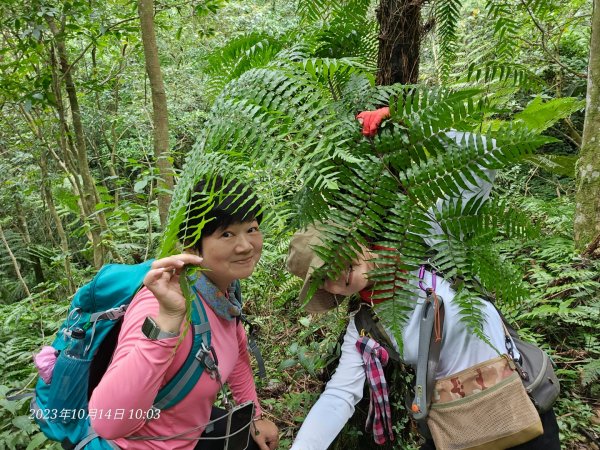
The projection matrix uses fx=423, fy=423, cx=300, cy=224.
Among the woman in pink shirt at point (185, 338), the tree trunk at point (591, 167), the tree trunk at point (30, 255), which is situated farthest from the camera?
the tree trunk at point (30, 255)

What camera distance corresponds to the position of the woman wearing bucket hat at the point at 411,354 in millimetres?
1375

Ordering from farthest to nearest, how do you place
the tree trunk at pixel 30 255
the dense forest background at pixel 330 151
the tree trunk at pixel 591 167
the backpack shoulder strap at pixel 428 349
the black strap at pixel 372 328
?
the tree trunk at pixel 30 255
the tree trunk at pixel 591 167
the black strap at pixel 372 328
the backpack shoulder strap at pixel 428 349
the dense forest background at pixel 330 151

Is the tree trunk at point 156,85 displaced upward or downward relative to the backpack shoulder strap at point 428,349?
upward

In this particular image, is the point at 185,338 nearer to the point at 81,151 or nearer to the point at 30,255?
the point at 81,151

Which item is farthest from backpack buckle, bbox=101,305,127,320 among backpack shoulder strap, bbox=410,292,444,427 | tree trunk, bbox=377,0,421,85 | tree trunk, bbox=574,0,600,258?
tree trunk, bbox=574,0,600,258

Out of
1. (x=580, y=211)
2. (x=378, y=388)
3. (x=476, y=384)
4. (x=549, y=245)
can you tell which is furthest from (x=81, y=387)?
(x=580, y=211)

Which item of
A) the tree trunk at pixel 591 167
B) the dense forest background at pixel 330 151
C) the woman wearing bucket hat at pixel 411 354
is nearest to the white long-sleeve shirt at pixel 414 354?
the woman wearing bucket hat at pixel 411 354

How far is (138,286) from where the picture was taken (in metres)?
1.49

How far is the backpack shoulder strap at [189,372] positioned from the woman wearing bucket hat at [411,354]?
14.6 inches

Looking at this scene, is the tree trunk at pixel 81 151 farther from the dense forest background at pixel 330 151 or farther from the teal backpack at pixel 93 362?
the teal backpack at pixel 93 362

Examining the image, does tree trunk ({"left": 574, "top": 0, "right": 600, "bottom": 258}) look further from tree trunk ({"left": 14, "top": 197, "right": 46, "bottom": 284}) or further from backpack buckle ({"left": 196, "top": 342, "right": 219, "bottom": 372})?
tree trunk ({"left": 14, "top": 197, "right": 46, "bottom": 284})

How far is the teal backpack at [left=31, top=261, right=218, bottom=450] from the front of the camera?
1.44m

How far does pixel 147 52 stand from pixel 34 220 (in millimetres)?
6396

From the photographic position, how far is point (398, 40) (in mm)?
1510
